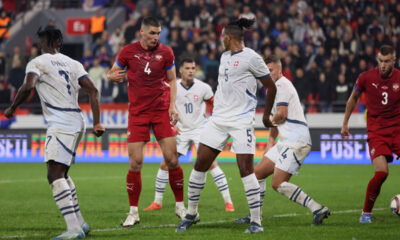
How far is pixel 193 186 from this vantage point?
834cm

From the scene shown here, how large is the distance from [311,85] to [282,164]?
47.2ft

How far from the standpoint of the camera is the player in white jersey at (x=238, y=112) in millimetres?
8039

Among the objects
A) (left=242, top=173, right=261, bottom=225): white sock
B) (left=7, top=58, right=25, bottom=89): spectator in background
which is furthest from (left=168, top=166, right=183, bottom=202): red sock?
(left=7, top=58, right=25, bottom=89): spectator in background

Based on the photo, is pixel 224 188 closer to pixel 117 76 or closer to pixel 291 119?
pixel 291 119

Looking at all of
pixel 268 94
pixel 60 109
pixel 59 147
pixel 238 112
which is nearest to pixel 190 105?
pixel 238 112

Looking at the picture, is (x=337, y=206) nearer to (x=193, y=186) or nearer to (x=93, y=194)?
(x=193, y=186)

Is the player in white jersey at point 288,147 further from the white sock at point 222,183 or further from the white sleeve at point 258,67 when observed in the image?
the white sock at point 222,183

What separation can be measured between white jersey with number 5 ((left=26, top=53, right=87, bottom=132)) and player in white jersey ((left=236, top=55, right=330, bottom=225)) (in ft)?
8.62

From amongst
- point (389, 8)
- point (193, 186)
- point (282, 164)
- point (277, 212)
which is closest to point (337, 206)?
point (277, 212)

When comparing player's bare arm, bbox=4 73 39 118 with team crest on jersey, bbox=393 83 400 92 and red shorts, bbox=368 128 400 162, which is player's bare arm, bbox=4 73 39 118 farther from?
team crest on jersey, bbox=393 83 400 92

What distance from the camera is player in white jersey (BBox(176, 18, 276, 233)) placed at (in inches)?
316

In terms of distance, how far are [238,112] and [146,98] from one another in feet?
4.73

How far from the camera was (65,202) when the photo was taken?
7.40 meters

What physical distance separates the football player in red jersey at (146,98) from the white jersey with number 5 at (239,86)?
97 cm
